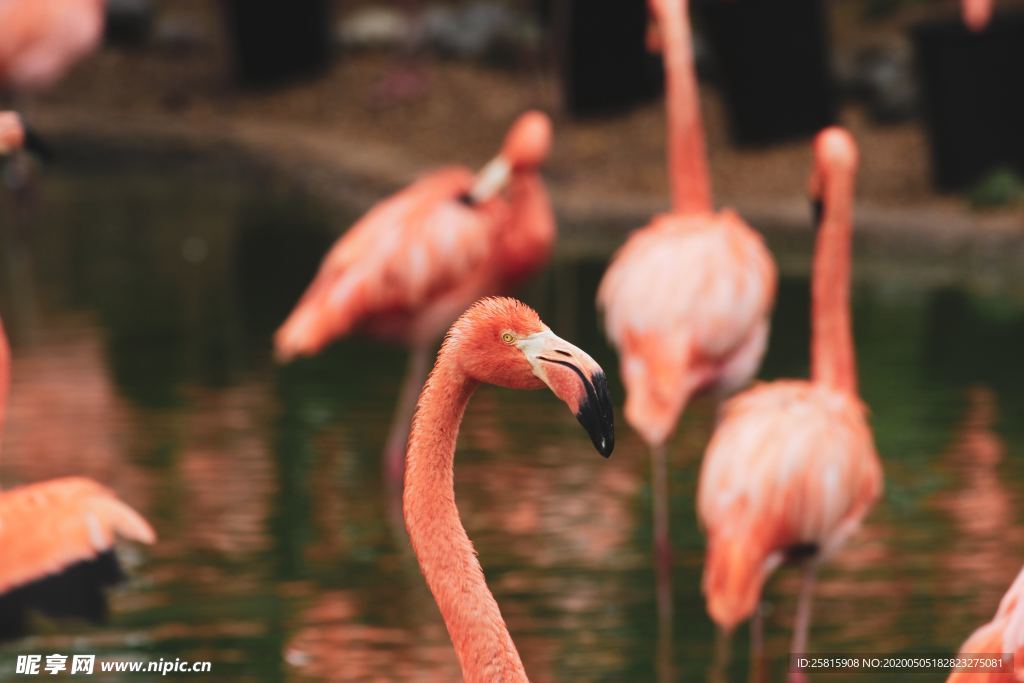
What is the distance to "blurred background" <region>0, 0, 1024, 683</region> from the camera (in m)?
5.46

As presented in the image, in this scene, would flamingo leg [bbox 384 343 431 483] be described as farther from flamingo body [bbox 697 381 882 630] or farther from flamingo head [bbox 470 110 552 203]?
flamingo body [bbox 697 381 882 630]

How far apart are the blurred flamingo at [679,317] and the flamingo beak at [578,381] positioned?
2628mm

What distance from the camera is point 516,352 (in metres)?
2.85

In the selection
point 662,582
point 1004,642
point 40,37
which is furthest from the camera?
point 40,37

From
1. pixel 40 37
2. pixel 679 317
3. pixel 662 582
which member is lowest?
pixel 662 582

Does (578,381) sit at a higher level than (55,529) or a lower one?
higher

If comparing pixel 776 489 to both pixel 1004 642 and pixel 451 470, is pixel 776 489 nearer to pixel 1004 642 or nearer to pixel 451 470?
pixel 1004 642

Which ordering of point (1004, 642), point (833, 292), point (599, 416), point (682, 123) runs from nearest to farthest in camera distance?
point (599, 416), point (1004, 642), point (833, 292), point (682, 123)

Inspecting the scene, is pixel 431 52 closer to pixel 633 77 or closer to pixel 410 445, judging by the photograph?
pixel 633 77

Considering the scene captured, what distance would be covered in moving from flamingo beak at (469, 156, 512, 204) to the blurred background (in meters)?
0.96

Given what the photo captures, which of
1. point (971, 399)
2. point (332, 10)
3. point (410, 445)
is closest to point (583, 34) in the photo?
point (332, 10)

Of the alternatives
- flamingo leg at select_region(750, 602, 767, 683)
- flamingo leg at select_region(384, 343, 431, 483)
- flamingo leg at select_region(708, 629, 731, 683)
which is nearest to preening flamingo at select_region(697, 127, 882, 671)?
flamingo leg at select_region(750, 602, 767, 683)

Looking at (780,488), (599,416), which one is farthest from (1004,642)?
(780,488)

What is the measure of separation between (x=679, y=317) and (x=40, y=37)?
6.82 meters
